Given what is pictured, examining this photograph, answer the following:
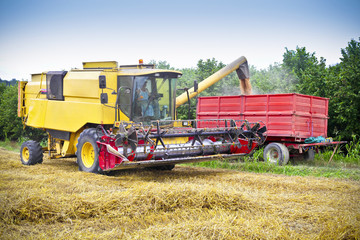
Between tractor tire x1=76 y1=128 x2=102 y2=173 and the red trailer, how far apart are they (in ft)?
16.2

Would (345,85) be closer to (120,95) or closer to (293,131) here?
(293,131)

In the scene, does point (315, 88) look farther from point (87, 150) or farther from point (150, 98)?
point (87, 150)

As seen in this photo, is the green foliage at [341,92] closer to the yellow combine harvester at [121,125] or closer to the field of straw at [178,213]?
the yellow combine harvester at [121,125]

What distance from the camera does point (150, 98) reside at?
30.3ft

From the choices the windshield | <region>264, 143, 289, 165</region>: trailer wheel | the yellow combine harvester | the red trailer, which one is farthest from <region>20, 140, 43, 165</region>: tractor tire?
<region>264, 143, 289, 165</region>: trailer wheel

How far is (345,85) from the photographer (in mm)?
13266

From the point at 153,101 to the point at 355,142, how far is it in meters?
7.57

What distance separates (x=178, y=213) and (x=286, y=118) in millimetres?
6814

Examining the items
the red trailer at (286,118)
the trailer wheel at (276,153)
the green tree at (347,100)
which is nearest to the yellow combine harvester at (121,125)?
the trailer wheel at (276,153)

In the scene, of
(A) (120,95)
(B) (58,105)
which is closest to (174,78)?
(A) (120,95)

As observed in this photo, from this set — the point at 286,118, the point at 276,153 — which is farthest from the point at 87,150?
the point at 286,118

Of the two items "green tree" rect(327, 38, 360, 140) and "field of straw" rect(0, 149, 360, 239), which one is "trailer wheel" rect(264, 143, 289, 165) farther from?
"field of straw" rect(0, 149, 360, 239)

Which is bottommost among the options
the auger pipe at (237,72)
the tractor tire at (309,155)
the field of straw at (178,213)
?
the field of straw at (178,213)

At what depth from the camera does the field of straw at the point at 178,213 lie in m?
4.39
